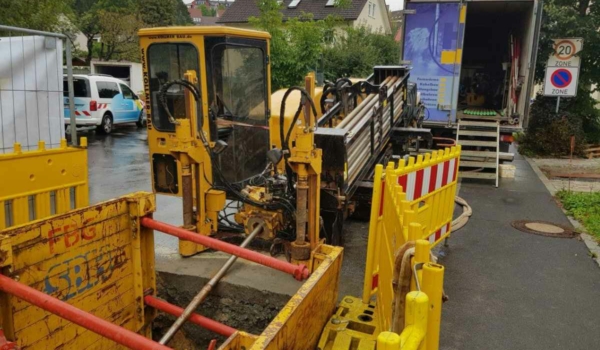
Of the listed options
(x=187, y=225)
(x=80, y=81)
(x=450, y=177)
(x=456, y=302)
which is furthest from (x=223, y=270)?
(x=80, y=81)

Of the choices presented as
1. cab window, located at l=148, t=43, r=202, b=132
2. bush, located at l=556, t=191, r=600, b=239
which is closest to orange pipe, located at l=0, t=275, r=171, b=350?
cab window, located at l=148, t=43, r=202, b=132

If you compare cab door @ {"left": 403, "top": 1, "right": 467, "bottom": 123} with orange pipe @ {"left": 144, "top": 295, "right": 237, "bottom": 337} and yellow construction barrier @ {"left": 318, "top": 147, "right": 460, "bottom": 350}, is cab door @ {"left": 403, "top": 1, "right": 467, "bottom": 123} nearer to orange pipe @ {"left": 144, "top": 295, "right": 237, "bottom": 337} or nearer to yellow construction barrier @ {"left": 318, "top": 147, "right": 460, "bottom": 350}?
yellow construction barrier @ {"left": 318, "top": 147, "right": 460, "bottom": 350}

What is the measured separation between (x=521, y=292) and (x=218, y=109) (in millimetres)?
3531

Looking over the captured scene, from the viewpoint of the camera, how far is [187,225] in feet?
15.0

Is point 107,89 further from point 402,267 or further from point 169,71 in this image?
point 402,267

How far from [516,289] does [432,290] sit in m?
3.52

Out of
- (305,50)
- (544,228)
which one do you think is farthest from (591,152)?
(305,50)

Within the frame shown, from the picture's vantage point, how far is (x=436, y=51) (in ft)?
33.2

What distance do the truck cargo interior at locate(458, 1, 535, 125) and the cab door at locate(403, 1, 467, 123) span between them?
1.17 m

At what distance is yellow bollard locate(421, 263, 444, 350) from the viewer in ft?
5.62

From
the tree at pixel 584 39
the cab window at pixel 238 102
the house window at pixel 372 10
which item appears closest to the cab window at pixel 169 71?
the cab window at pixel 238 102

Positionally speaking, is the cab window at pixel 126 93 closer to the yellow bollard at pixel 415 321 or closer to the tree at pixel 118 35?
the tree at pixel 118 35

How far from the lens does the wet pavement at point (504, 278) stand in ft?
12.9

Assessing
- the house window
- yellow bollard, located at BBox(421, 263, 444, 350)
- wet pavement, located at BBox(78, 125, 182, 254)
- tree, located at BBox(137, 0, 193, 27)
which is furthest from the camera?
tree, located at BBox(137, 0, 193, 27)
